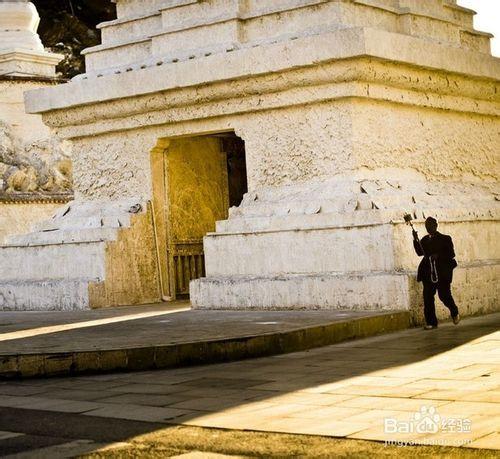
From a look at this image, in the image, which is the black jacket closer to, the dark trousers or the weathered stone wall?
the dark trousers

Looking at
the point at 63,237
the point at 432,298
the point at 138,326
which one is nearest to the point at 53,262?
the point at 63,237

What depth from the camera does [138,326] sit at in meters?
10.3

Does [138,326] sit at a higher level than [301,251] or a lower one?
lower

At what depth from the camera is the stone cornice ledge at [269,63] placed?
37.4ft

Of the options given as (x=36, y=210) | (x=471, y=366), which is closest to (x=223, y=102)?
(x=471, y=366)

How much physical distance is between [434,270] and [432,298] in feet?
0.88

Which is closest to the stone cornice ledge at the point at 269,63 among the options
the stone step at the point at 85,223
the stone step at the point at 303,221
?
the stone step at the point at 85,223

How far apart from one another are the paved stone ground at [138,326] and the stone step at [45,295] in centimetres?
53

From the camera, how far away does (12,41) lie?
20922mm

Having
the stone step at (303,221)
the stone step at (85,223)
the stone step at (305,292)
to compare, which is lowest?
the stone step at (305,292)

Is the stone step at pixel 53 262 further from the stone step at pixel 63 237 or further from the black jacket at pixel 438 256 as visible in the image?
the black jacket at pixel 438 256

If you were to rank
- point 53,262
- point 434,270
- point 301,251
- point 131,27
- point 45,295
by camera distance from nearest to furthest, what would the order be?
point 434,270 → point 301,251 → point 45,295 → point 53,262 → point 131,27

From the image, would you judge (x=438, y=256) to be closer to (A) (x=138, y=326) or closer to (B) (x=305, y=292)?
(B) (x=305, y=292)

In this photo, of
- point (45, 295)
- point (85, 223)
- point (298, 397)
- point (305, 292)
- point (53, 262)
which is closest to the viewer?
point (298, 397)
